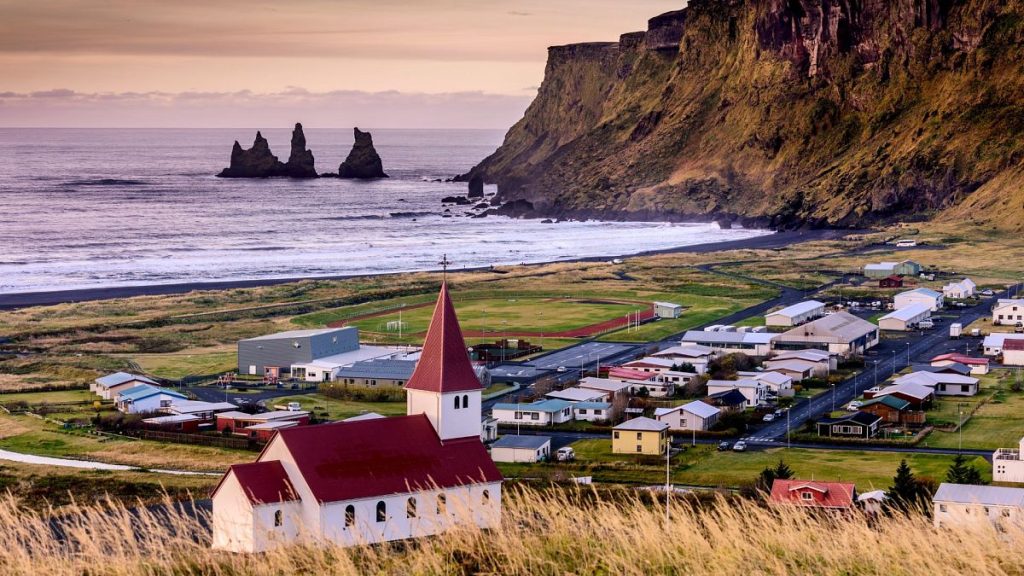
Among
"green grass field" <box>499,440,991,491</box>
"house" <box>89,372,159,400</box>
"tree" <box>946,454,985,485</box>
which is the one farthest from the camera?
"house" <box>89,372,159,400</box>

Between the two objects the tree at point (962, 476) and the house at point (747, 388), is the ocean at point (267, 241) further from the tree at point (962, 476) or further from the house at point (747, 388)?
the tree at point (962, 476)

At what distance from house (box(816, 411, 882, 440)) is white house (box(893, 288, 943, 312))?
37.5 m

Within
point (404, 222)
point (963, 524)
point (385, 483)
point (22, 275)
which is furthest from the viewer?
point (404, 222)

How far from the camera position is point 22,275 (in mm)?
111312

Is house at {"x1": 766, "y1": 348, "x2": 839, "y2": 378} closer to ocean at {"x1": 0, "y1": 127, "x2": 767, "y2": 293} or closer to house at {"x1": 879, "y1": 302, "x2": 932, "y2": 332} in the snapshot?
house at {"x1": 879, "y1": 302, "x2": 932, "y2": 332}

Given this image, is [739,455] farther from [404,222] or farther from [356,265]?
[404,222]

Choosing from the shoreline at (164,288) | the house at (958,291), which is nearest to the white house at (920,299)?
the house at (958,291)

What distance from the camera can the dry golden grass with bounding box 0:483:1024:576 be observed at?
11367 mm

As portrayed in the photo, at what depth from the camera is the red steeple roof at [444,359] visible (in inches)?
1291

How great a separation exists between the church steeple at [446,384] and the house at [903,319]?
50405 mm

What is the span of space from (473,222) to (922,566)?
167 m

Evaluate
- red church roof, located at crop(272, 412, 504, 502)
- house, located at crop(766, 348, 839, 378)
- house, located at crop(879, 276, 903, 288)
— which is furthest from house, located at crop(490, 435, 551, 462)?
house, located at crop(879, 276, 903, 288)

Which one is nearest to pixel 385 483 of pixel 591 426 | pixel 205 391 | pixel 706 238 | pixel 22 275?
pixel 591 426

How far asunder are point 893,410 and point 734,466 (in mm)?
10947
